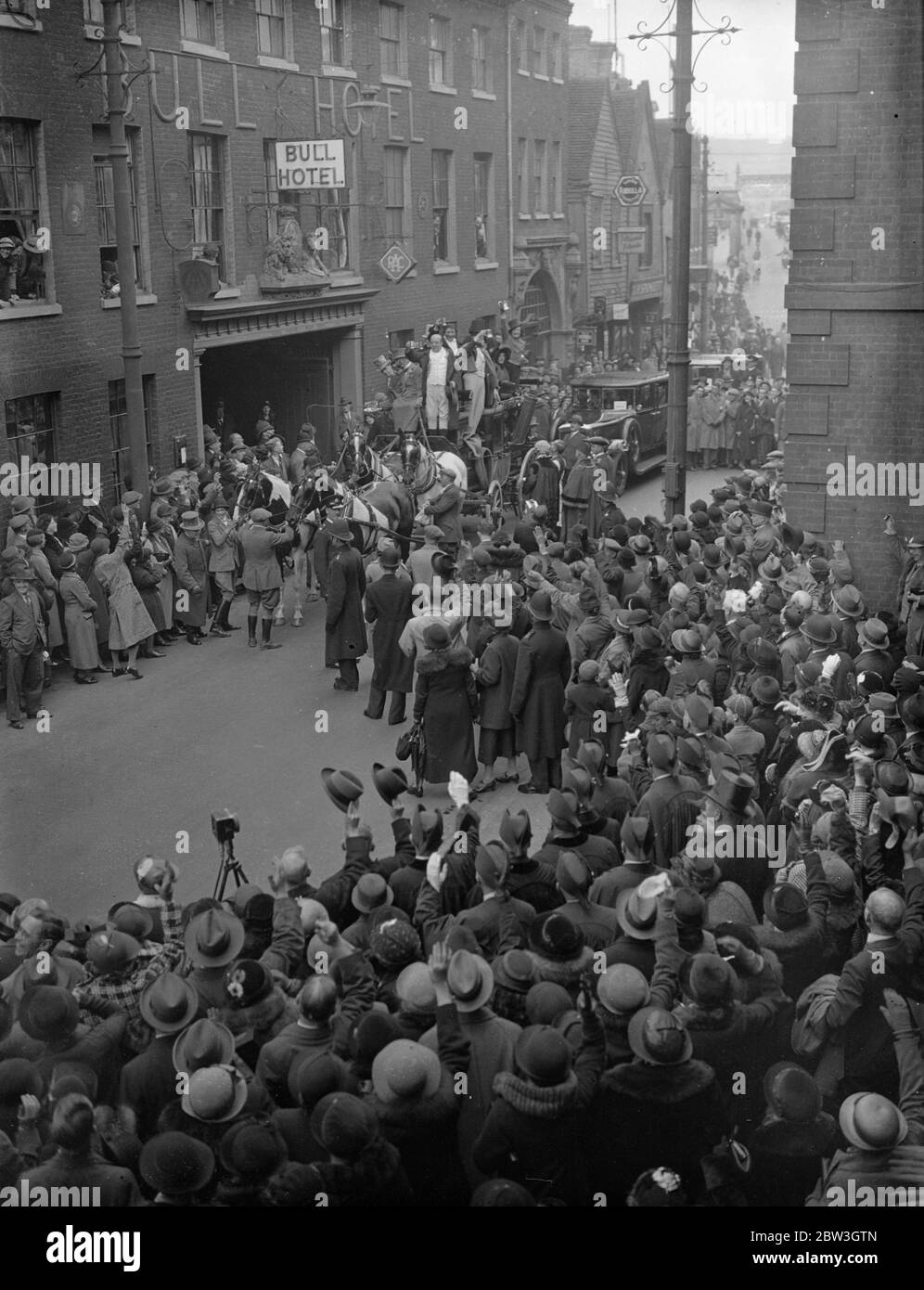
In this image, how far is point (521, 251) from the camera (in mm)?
26328

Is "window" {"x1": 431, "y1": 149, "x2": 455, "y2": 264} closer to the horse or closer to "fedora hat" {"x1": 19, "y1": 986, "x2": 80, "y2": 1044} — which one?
the horse

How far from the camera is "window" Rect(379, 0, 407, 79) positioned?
906 inches

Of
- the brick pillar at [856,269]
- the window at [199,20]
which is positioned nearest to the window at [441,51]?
the window at [199,20]

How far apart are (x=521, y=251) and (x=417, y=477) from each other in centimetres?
962

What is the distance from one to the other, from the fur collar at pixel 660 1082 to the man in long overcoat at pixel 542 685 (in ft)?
20.3

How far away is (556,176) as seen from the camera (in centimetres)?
2669

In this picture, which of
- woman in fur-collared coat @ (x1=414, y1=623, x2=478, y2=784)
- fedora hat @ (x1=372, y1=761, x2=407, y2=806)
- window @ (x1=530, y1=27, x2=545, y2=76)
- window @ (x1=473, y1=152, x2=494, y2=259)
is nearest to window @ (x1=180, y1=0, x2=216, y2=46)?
window @ (x1=473, y1=152, x2=494, y2=259)

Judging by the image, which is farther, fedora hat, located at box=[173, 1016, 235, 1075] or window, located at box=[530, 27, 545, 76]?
window, located at box=[530, 27, 545, 76]

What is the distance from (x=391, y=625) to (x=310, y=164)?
1046cm

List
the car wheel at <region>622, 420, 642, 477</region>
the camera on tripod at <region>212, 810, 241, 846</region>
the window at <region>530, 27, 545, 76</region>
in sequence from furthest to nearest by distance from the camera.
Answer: the window at <region>530, 27, 545, 76</region> → the car wheel at <region>622, 420, 642, 477</region> → the camera on tripod at <region>212, 810, 241, 846</region>

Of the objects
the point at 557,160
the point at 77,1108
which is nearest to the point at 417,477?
the point at 557,160

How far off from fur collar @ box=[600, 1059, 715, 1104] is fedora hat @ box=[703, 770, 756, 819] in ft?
7.81
